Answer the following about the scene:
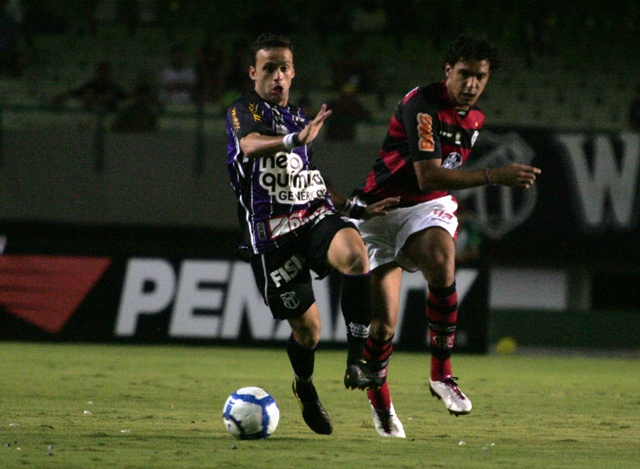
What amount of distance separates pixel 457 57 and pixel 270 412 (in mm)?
2506

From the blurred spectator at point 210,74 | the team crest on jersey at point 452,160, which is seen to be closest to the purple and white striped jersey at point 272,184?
the team crest on jersey at point 452,160

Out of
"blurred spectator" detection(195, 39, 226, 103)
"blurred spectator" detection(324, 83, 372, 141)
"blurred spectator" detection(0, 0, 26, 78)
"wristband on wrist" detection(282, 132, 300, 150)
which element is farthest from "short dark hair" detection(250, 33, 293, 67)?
"blurred spectator" detection(0, 0, 26, 78)

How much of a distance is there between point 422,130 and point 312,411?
1.87 m

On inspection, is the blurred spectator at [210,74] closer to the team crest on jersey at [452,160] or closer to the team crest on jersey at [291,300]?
the team crest on jersey at [452,160]

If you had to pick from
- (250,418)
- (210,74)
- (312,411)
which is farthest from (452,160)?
(210,74)

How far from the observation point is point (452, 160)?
7.11 meters

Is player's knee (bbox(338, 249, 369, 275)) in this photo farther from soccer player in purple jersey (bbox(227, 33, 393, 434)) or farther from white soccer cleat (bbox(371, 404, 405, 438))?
white soccer cleat (bbox(371, 404, 405, 438))

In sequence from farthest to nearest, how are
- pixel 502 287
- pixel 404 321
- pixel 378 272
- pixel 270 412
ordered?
pixel 502 287 → pixel 404 321 → pixel 378 272 → pixel 270 412

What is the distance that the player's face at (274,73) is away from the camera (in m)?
6.71

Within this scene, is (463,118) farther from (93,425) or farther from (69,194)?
(69,194)

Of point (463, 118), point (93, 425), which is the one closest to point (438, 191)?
point (463, 118)

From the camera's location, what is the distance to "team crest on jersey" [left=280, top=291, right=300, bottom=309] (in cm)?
664

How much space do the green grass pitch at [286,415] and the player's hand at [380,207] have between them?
1388mm

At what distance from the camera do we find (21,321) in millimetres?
14664
